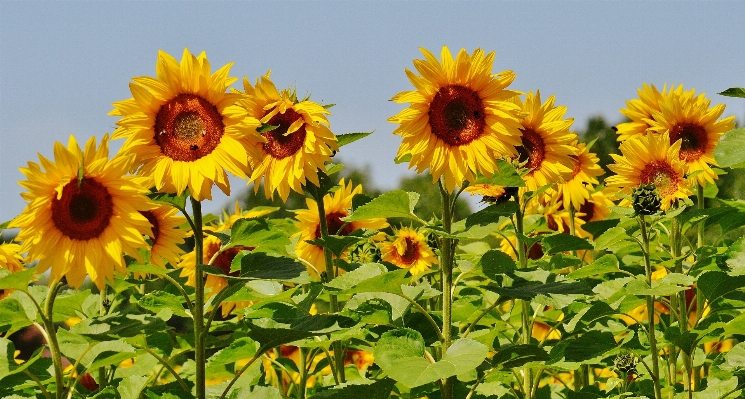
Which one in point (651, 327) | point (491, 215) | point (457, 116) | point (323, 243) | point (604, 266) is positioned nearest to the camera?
point (491, 215)

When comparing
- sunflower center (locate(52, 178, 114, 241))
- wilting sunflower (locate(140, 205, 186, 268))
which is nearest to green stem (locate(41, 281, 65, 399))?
sunflower center (locate(52, 178, 114, 241))

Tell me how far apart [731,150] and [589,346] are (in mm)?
935

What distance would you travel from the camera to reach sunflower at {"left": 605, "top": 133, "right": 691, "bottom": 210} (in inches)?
139

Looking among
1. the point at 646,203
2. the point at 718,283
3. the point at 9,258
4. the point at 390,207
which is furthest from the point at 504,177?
the point at 9,258

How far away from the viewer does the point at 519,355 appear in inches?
106

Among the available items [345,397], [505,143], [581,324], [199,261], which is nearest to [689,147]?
[581,324]

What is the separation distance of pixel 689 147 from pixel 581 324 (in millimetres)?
1092

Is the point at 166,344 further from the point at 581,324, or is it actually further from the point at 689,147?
the point at 689,147

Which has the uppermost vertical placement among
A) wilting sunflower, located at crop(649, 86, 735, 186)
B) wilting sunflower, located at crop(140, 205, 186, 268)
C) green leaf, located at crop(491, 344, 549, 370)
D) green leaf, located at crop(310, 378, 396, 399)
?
wilting sunflower, located at crop(649, 86, 735, 186)

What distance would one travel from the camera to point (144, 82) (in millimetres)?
2596

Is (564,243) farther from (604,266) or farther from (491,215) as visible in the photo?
(491,215)

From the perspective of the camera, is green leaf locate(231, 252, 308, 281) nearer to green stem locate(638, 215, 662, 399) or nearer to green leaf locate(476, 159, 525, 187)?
green leaf locate(476, 159, 525, 187)

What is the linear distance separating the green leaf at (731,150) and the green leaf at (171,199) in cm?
151

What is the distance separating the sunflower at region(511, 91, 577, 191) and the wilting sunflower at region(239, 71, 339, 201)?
74 centimetres
